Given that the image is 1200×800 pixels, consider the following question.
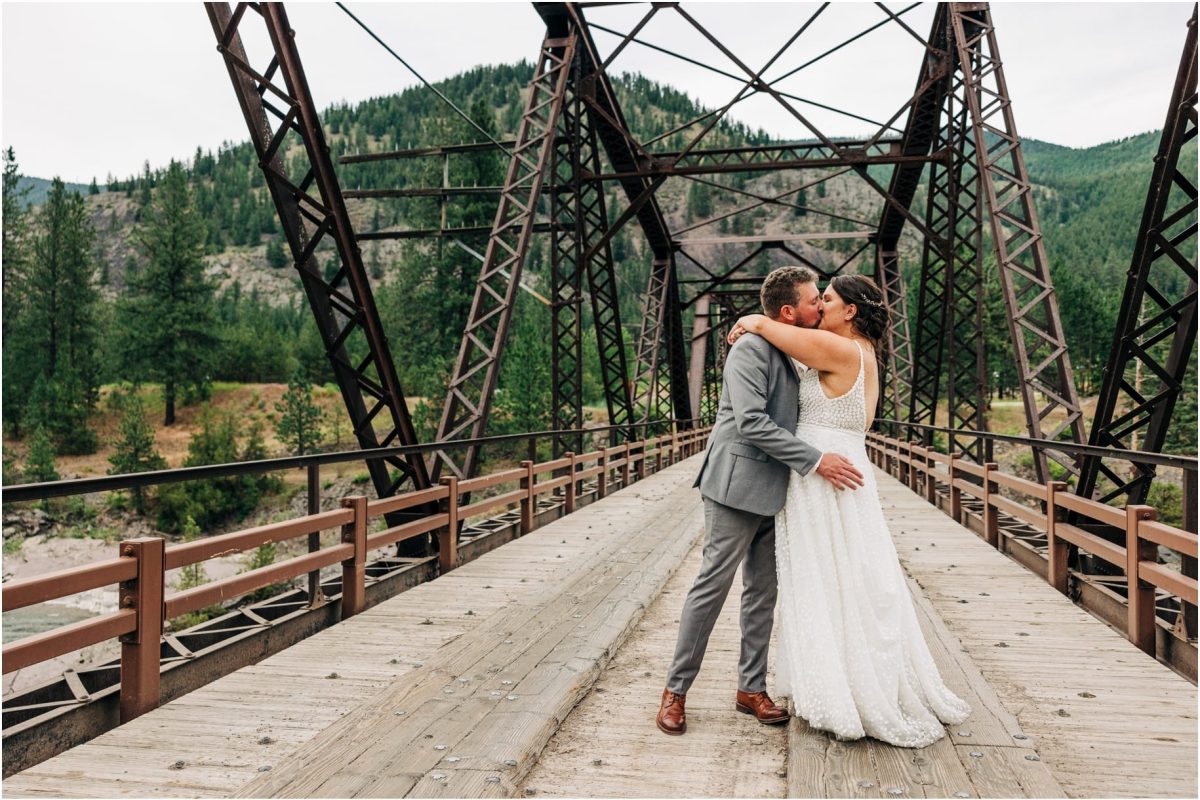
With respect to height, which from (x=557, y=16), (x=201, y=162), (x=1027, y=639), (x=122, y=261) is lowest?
(x=1027, y=639)

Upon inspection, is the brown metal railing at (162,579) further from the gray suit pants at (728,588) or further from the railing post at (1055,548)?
the railing post at (1055,548)

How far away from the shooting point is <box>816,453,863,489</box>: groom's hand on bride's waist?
3.30 metres

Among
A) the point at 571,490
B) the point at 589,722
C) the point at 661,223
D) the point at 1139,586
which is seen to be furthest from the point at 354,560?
the point at 661,223

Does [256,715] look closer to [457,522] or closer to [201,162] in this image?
[457,522]

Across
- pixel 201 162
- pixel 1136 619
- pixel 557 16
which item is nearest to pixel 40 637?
pixel 1136 619

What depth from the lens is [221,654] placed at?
14.2 ft

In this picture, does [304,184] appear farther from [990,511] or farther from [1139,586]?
[990,511]

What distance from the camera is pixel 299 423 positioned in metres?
51.3

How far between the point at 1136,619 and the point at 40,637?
547cm

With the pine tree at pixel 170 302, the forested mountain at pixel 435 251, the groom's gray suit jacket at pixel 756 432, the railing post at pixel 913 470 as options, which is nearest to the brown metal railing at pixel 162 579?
the groom's gray suit jacket at pixel 756 432

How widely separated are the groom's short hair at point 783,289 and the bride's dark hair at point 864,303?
13cm

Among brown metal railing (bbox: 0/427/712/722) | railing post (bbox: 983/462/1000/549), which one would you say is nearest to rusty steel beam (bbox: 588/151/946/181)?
railing post (bbox: 983/462/1000/549)

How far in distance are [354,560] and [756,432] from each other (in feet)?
10.9

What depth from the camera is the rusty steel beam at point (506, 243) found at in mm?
9633
